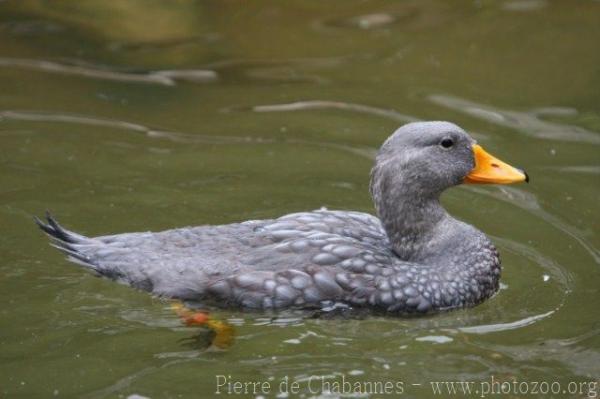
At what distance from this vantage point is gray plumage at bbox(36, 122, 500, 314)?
23.0ft

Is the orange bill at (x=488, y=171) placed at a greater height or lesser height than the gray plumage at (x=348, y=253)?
greater

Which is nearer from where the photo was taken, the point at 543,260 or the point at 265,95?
the point at 543,260

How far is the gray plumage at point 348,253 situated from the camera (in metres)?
7.01

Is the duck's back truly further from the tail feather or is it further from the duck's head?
the duck's head

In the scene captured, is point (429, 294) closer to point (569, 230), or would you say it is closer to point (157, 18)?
point (569, 230)

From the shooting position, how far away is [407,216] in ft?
24.0

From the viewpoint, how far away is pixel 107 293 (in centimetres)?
724

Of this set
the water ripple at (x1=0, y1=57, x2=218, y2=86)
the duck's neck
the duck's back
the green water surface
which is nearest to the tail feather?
the duck's back

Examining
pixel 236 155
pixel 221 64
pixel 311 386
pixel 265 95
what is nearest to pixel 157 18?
pixel 221 64

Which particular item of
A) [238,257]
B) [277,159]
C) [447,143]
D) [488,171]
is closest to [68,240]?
[238,257]

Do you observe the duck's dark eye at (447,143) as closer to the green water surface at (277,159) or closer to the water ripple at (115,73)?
the green water surface at (277,159)

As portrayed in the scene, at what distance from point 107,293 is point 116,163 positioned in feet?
6.38

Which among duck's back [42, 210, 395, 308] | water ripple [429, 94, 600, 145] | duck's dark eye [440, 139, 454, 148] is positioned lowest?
duck's back [42, 210, 395, 308]

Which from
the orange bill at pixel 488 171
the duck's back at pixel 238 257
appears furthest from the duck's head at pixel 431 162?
the duck's back at pixel 238 257
